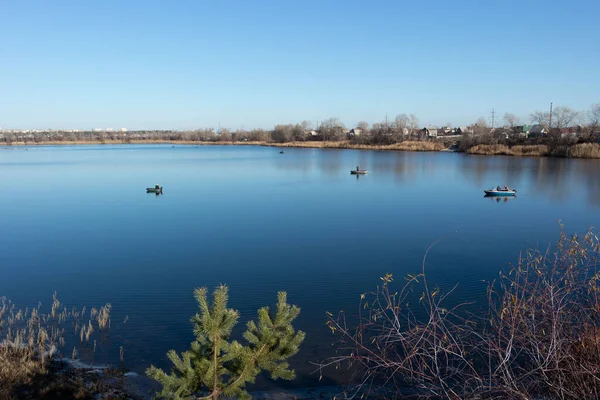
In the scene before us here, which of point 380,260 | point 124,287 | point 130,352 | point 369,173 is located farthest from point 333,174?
point 130,352

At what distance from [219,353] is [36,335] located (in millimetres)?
5449

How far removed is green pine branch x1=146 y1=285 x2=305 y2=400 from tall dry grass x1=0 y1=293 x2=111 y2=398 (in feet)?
9.40

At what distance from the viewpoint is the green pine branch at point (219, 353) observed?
3.91 metres

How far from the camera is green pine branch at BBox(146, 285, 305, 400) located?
12.8ft

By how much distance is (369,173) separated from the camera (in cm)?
3725

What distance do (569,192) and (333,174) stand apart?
17.3 meters

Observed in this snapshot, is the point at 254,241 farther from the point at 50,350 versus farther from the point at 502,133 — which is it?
the point at 502,133

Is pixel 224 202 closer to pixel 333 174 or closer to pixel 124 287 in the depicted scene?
pixel 124 287

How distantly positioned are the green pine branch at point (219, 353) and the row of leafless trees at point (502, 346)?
29.5 inches

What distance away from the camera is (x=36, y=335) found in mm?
7898

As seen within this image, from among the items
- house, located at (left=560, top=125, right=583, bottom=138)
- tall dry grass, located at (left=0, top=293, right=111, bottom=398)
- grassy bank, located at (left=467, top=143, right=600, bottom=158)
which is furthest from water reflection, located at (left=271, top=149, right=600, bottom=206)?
tall dry grass, located at (left=0, top=293, right=111, bottom=398)

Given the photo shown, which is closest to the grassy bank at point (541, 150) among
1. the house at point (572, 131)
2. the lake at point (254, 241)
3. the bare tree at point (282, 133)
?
the house at point (572, 131)

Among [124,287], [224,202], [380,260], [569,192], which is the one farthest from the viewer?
[569,192]

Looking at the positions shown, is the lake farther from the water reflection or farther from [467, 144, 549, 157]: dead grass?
[467, 144, 549, 157]: dead grass
